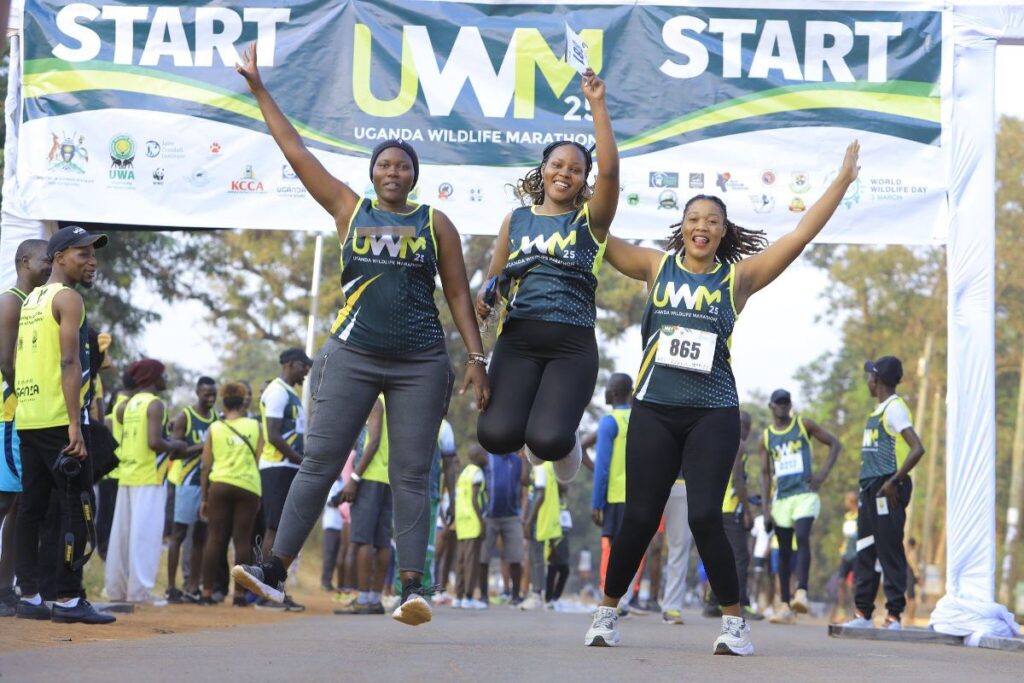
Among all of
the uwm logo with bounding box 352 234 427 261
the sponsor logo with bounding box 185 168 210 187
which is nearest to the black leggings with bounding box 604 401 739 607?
the uwm logo with bounding box 352 234 427 261

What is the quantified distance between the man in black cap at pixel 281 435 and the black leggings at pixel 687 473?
18.8 feet

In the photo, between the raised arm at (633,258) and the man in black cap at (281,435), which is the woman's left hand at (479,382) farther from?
the man in black cap at (281,435)

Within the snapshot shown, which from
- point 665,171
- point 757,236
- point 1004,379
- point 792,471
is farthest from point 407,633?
point 1004,379

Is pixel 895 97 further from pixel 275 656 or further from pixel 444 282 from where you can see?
pixel 275 656

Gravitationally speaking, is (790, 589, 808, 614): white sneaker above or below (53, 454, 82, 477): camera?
below

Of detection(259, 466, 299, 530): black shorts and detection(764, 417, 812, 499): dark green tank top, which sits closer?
detection(259, 466, 299, 530): black shorts

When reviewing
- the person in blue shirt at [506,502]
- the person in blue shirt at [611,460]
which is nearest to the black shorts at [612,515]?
the person in blue shirt at [611,460]

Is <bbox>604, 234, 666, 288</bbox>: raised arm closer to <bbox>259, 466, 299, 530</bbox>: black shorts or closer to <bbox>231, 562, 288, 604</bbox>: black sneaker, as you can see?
<bbox>231, 562, 288, 604</bbox>: black sneaker

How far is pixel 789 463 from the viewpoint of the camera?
1466cm

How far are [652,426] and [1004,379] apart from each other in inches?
1954

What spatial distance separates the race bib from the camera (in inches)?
573

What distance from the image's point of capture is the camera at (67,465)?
8.15m

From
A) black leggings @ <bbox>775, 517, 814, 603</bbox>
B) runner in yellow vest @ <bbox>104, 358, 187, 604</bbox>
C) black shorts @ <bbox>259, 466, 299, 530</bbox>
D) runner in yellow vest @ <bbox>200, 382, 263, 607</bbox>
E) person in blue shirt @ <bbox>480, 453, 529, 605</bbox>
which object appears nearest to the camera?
runner in yellow vest @ <bbox>104, 358, 187, 604</bbox>

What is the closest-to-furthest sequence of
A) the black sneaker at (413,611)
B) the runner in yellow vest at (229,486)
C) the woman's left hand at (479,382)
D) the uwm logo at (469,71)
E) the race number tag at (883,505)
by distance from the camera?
the black sneaker at (413,611), the woman's left hand at (479,382), the uwm logo at (469,71), the race number tag at (883,505), the runner in yellow vest at (229,486)
